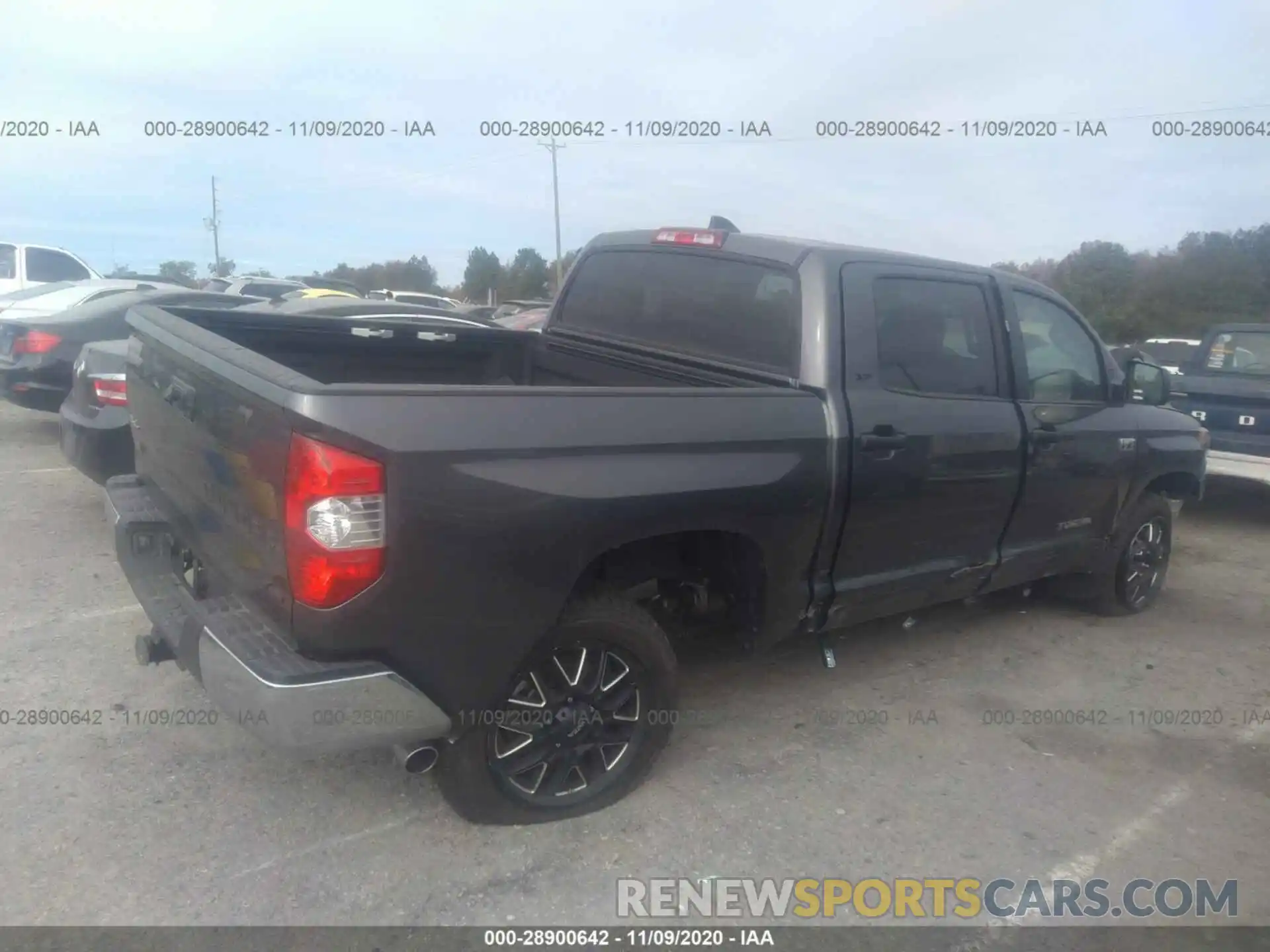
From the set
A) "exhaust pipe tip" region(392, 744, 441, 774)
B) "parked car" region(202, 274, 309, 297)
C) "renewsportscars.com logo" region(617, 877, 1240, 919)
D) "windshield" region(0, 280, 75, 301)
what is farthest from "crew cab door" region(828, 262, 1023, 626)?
"parked car" region(202, 274, 309, 297)

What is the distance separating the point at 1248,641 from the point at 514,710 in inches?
171

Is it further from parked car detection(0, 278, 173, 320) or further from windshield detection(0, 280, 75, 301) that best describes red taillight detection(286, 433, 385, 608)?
windshield detection(0, 280, 75, 301)

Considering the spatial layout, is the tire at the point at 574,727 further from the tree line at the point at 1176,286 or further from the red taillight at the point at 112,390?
the tree line at the point at 1176,286

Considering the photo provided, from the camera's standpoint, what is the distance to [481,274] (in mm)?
48438

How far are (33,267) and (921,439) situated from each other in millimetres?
16001

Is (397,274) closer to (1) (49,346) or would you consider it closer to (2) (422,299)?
(2) (422,299)

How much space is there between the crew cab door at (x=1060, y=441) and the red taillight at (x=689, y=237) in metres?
1.36

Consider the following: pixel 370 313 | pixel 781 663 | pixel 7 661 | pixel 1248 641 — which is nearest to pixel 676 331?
pixel 781 663

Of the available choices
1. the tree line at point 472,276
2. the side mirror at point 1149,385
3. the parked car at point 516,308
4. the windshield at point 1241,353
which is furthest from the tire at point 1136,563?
the tree line at point 472,276

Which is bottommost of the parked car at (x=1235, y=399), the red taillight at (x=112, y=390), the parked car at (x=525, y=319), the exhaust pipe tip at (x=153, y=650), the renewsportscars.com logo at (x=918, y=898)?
the renewsportscars.com logo at (x=918, y=898)

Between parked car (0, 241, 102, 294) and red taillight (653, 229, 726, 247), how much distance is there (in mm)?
13640

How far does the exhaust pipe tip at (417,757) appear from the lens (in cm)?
296

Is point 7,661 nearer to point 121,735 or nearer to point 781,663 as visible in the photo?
point 121,735

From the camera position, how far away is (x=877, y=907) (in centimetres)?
308
